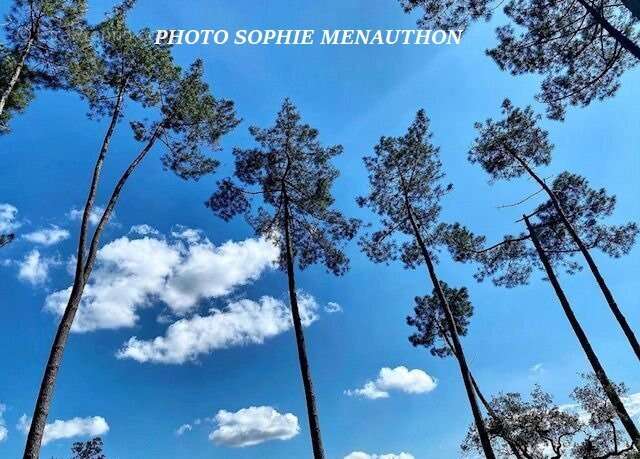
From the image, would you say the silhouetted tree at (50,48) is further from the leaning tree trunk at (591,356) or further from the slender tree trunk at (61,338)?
the leaning tree trunk at (591,356)

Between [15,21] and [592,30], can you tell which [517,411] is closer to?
[592,30]

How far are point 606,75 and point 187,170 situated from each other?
14.1 m

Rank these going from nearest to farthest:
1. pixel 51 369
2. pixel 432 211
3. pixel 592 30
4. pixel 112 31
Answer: pixel 51 369, pixel 592 30, pixel 112 31, pixel 432 211

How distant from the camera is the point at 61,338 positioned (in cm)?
967

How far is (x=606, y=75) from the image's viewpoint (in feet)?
43.5

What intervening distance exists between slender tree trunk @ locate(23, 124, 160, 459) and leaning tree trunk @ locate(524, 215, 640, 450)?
48.0 feet

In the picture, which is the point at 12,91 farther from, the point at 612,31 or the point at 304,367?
the point at 612,31

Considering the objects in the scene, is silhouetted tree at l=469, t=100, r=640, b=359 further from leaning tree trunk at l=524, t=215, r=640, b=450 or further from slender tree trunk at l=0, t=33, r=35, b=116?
slender tree trunk at l=0, t=33, r=35, b=116

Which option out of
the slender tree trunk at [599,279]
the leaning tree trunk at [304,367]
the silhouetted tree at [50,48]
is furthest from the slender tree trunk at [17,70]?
the slender tree trunk at [599,279]

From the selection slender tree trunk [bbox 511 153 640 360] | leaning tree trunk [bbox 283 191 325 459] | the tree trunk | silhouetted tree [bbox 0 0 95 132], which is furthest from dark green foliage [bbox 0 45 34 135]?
slender tree trunk [bbox 511 153 640 360]

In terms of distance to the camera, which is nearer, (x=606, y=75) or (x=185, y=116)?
Answer: (x=606, y=75)

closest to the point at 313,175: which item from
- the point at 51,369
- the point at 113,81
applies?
the point at 113,81

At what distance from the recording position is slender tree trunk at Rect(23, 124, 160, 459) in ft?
27.6

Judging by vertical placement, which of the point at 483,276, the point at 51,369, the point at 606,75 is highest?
the point at 606,75
